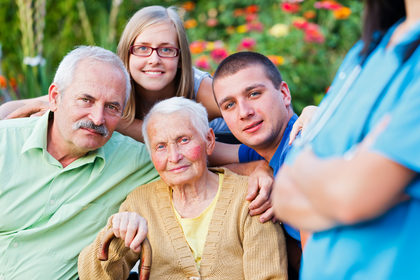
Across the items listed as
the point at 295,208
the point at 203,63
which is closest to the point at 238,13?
the point at 203,63

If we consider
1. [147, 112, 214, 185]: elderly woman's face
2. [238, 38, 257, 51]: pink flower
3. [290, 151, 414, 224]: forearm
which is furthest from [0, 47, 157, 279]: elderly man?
[238, 38, 257, 51]: pink flower

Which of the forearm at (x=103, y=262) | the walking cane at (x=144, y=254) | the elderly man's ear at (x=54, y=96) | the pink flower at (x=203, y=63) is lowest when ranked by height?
the forearm at (x=103, y=262)

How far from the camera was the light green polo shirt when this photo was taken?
2.28 metres

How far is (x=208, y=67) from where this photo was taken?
469cm

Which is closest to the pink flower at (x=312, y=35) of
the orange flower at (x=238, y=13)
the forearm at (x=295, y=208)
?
the orange flower at (x=238, y=13)

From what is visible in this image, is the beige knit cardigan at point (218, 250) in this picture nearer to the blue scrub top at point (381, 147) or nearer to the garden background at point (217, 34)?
the blue scrub top at point (381, 147)

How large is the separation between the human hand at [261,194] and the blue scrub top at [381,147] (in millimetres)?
1010

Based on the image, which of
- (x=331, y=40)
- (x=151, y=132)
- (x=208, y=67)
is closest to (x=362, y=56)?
(x=151, y=132)

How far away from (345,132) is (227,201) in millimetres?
1243

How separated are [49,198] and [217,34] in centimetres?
429

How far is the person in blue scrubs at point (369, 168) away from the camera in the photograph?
2.88ft

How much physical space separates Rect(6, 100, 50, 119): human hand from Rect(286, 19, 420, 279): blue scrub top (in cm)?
212

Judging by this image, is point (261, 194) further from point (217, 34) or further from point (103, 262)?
point (217, 34)

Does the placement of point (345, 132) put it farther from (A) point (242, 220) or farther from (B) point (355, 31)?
(B) point (355, 31)
